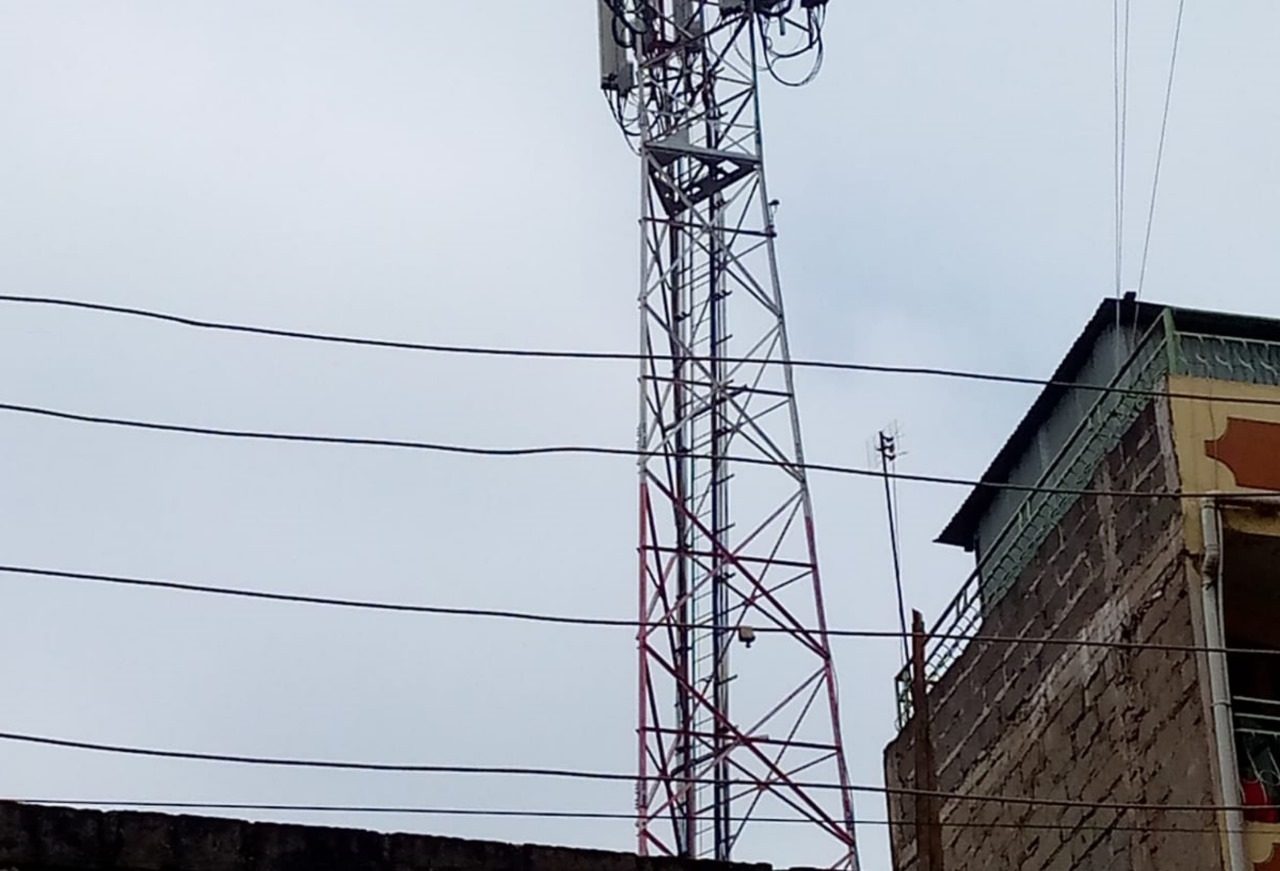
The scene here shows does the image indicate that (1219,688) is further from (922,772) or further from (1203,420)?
(922,772)

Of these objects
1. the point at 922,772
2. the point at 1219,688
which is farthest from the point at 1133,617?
the point at 922,772

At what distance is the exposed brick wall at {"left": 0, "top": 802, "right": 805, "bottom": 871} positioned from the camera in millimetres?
10203

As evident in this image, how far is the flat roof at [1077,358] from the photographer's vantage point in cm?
1680

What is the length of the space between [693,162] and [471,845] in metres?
12.3

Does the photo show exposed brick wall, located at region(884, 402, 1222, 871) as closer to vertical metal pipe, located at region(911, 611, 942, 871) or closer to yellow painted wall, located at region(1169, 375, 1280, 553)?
yellow painted wall, located at region(1169, 375, 1280, 553)

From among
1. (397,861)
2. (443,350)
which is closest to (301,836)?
(397,861)

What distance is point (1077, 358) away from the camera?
18578mm

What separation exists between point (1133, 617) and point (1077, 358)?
288cm

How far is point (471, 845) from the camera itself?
10742 mm

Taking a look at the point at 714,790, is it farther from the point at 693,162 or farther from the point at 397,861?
the point at 397,861

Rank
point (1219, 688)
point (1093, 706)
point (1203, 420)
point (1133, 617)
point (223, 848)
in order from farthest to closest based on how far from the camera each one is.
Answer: point (1093, 706)
point (1133, 617)
point (1203, 420)
point (1219, 688)
point (223, 848)

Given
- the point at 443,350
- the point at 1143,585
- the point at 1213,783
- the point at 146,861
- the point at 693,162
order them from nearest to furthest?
1. the point at 146,861
2. the point at 443,350
3. the point at 1213,783
4. the point at 1143,585
5. the point at 693,162

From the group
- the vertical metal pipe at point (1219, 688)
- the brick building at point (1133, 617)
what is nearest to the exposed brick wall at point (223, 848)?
the vertical metal pipe at point (1219, 688)

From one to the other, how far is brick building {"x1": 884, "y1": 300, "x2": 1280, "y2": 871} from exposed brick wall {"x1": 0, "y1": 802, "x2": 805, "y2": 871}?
234 inches
